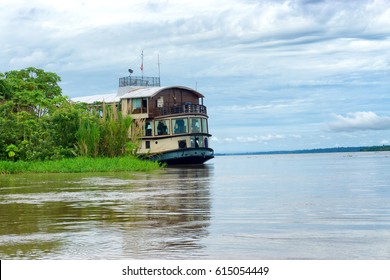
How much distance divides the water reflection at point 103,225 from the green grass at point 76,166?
1374 cm

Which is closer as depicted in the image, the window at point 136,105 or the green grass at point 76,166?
the green grass at point 76,166

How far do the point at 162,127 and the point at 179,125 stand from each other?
1361 millimetres

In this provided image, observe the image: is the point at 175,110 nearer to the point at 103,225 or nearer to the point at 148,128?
the point at 148,128

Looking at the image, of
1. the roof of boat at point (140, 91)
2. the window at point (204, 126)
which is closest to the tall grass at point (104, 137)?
the roof of boat at point (140, 91)

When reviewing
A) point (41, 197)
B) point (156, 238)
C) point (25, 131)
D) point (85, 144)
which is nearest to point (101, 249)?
point (156, 238)

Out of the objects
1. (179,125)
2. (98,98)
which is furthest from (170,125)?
(98,98)

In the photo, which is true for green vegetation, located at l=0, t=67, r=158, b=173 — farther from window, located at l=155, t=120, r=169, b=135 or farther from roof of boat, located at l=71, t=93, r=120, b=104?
roof of boat, located at l=71, t=93, r=120, b=104

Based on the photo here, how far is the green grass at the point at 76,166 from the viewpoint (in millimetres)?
28594

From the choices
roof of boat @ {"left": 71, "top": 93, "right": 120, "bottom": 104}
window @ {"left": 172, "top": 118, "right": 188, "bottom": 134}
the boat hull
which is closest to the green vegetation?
the boat hull

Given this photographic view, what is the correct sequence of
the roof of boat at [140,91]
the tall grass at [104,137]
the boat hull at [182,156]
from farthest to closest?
the roof of boat at [140,91]
the boat hull at [182,156]
the tall grass at [104,137]

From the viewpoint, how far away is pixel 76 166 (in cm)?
2883

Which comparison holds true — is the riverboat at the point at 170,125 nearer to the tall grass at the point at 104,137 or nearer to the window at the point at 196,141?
the window at the point at 196,141

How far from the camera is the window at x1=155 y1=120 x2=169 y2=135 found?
4544 centimetres
